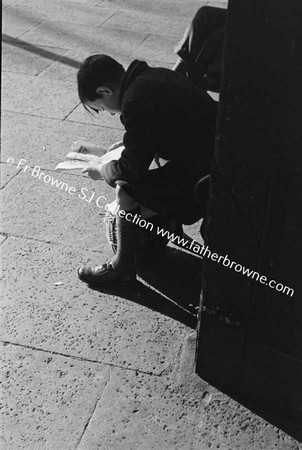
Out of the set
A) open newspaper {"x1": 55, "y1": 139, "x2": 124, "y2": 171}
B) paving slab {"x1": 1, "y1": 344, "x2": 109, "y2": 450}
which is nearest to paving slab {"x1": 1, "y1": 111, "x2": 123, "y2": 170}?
open newspaper {"x1": 55, "y1": 139, "x2": 124, "y2": 171}

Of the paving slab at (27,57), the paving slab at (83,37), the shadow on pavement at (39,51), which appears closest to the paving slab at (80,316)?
the paving slab at (27,57)

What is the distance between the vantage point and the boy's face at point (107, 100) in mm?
3432

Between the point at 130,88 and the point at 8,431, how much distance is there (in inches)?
65.7

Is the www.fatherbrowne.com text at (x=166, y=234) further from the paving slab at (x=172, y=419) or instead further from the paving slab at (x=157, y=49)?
the paving slab at (x=157, y=49)

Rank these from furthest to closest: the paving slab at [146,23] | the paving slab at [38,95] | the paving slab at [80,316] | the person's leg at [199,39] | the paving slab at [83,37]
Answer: the paving slab at [146,23], the paving slab at [83,37], the paving slab at [38,95], the person's leg at [199,39], the paving slab at [80,316]

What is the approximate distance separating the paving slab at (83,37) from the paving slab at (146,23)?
23cm

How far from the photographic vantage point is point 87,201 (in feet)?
15.3

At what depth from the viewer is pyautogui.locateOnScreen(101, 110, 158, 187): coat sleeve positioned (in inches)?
130

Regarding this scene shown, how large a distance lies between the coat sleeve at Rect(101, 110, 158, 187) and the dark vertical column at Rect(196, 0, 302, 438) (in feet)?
1.97

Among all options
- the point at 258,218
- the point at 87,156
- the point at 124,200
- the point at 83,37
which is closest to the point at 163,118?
the point at 124,200

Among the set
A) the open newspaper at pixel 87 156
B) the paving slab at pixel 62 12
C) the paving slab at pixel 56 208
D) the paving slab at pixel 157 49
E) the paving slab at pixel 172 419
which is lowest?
the paving slab at pixel 62 12

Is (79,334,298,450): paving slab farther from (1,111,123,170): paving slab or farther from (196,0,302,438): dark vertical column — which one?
(1,111,123,170): paving slab

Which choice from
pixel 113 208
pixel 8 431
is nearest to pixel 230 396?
pixel 8 431

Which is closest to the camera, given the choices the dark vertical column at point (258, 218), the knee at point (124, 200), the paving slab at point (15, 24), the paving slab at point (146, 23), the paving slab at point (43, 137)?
the dark vertical column at point (258, 218)
